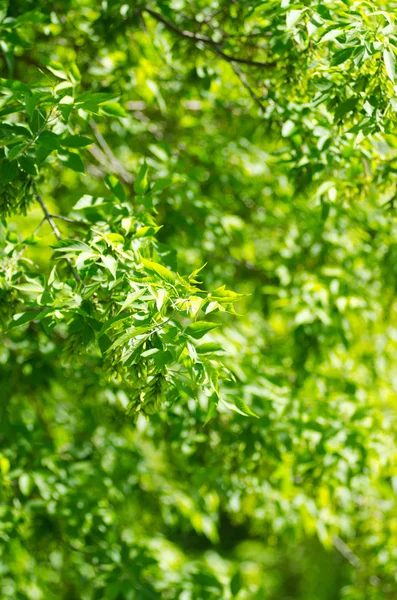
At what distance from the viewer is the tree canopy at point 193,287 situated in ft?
6.75

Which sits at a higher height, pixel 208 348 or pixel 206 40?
pixel 206 40

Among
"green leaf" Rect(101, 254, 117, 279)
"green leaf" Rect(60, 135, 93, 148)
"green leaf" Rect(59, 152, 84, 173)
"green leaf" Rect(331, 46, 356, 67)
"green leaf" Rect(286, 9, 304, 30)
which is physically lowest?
"green leaf" Rect(101, 254, 117, 279)

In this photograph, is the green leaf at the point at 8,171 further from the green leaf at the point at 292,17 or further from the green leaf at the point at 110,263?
the green leaf at the point at 292,17

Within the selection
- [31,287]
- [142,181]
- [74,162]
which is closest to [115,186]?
[142,181]

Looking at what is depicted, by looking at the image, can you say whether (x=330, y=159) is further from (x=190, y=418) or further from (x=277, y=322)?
(x=277, y=322)

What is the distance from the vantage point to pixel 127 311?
6.54 feet

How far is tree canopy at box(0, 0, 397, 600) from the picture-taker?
2.06 meters

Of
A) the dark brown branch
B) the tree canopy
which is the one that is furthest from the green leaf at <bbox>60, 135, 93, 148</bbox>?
the dark brown branch

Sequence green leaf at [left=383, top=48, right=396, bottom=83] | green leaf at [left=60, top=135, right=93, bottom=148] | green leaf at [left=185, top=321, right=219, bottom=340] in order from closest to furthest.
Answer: green leaf at [left=185, top=321, right=219, bottom=340]
green leaf at [left=383, top=48, right=396, bottom=83]
green leaf at [left=60, top=135, right=93, bottom=148]

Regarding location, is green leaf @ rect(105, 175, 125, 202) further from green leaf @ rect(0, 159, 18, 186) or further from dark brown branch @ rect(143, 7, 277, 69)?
dark brown branch @ rect(143, 7, 277, 69)

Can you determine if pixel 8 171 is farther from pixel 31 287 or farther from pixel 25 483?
pixel 25 483

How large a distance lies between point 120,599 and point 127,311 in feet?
7.26

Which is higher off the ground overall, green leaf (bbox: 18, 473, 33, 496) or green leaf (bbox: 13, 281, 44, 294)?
green leaf (bbox: 13, 281, 44, 294)

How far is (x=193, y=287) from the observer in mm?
1833
